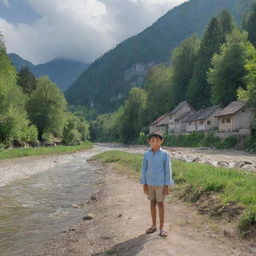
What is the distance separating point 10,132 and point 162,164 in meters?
44.9

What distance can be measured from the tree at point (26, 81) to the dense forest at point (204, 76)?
3520 centimetres

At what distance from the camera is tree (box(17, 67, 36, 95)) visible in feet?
307

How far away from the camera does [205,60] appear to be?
94938 mm

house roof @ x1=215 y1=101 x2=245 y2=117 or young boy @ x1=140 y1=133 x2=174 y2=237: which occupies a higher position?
house roof @ x1=215 y1=101 x2=245 y2=117

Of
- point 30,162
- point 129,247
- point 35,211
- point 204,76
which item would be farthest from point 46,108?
point 129,247

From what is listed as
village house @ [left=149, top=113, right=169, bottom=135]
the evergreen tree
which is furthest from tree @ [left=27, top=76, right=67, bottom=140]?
the evergreen tree

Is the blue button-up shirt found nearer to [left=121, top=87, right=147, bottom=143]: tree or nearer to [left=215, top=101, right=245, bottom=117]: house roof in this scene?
[left=215, top=101, right=245, bottom=117]: house roof

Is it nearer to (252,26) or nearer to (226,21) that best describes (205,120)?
(252,26)

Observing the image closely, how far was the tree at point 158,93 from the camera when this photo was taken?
115688mm

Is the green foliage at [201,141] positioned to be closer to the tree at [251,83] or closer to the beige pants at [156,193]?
the tree at [251,83]

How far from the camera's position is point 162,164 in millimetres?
9797

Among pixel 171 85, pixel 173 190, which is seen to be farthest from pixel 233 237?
pixel 171 85

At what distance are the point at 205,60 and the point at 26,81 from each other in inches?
1893

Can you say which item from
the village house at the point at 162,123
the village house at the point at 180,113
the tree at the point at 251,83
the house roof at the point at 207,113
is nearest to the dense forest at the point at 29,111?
the village house at the point at 162,123
